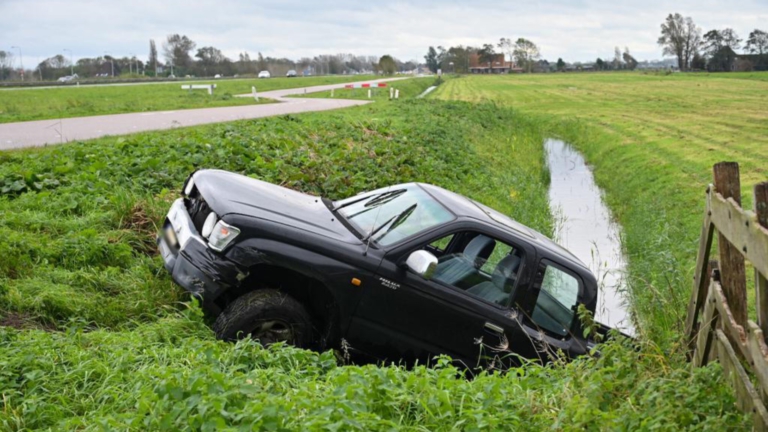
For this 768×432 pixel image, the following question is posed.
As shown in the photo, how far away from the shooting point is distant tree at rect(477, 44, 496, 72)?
19088 centimetres

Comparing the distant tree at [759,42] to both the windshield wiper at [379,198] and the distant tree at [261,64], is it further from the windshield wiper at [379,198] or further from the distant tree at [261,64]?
the windshield wiper at [379,198]

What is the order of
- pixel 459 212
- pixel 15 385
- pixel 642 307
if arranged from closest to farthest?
pixel 15 385 → pixel 459 212 → pixel 642 307

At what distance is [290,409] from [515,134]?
28.9m

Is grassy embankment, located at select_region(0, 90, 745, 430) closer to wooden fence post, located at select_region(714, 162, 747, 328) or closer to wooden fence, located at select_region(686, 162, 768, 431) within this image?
wooden fence, located at select_region(686, 162, 768, 431)

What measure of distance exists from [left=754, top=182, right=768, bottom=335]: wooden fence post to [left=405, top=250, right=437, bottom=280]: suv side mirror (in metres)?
2.21

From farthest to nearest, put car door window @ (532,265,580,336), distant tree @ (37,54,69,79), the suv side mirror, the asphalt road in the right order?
distant tree @ (37,54,69,79)
the asphalt road
car door window @ (532,265,580,336)
the suv side mirror

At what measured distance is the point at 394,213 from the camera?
6.39 m

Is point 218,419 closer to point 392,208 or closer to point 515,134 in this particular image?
point 392,208

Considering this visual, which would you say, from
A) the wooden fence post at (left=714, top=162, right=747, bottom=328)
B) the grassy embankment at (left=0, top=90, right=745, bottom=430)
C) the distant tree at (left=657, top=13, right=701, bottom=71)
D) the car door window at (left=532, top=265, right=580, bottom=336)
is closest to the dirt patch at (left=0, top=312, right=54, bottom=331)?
the grassy embankment at (left=0, top=90, right=745, bottom=430)

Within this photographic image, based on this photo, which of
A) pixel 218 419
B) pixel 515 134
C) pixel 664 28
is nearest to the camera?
pixel 218 419

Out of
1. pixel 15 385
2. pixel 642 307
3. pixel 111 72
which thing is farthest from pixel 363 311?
pixel 111 72

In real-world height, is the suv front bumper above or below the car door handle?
above

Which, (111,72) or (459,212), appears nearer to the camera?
(459,212)

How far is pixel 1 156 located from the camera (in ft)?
36.2
